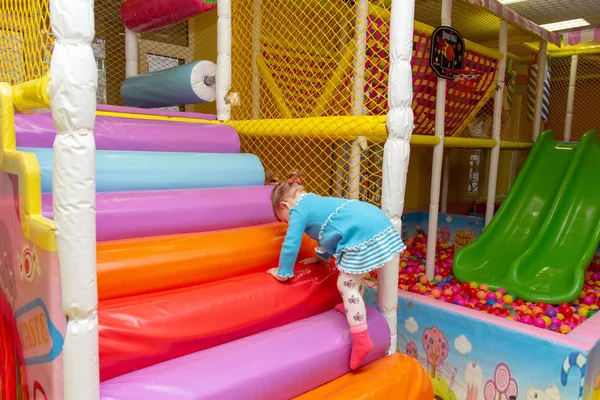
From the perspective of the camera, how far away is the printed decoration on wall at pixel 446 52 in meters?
3.26

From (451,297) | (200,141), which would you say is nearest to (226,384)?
(200,141)

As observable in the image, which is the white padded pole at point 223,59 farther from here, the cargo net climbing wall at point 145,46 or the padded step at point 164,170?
the cargo net climbing wall at point 145,46

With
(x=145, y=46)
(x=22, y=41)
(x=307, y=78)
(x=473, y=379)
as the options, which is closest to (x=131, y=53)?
(x=145, y=46)

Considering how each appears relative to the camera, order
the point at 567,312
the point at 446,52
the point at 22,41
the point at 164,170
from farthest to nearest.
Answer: the point at 446,52 < the point at 567,312 < the point at 164,170 < the point at 22,41

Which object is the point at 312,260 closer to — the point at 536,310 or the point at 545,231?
the point at 536,310

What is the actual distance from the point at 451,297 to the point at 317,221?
1779 mm

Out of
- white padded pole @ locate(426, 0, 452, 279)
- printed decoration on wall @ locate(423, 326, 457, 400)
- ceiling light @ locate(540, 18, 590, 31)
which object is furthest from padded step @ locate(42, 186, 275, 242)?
ceiling light @ locate(540, 18, 590, 31)

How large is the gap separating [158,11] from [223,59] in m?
0.84

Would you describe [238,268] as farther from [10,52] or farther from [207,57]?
[207,57]

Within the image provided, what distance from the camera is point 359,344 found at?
6.55ft

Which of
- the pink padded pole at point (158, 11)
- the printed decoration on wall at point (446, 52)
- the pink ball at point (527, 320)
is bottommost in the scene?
the pink ball at point (527, 320)

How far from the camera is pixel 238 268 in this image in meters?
2.13

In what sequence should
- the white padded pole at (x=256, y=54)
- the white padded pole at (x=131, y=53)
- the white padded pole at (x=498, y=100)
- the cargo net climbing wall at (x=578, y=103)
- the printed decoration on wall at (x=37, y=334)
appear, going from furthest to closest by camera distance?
1. the cargo net climbing wall at (x=578, y=103)
2. the white padded pole at (x=498, y=100)
3. the white padded pole at (x=131, y=53)
4. the white padded pole at (x=256, y=54)
5. the printed decoration on wall at (x=37, y=334)

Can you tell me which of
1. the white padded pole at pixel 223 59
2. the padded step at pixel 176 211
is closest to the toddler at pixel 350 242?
the padded step at pixel 176 211
